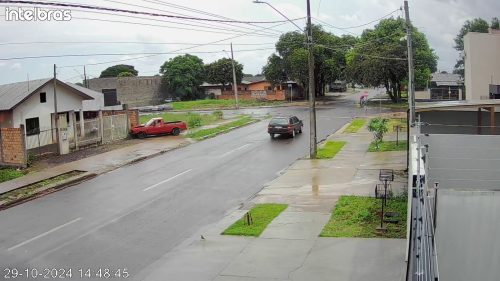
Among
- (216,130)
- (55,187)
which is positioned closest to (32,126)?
(55,187)

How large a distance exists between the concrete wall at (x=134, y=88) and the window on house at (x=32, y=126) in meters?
52.4

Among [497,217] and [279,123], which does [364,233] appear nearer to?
[497,217]

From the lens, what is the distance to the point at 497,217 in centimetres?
1032

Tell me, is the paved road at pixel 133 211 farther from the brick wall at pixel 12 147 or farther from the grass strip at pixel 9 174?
the brick wall at pixel 12 147

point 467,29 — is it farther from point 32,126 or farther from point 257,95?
point 32,126

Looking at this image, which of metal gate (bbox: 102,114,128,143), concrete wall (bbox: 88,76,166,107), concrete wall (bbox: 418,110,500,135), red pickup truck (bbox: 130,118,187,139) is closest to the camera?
concrete wall (bbox: 418,110,500,135)

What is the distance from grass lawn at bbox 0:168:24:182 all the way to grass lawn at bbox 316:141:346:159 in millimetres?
13797

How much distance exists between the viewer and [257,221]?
14.4m

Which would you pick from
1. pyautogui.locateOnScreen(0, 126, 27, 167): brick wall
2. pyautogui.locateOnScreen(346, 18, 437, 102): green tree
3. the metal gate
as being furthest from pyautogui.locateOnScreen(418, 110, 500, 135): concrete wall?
pyautogui.locateOnScreen(346, 18, 437, 102): green tree

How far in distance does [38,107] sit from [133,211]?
53.4 ft

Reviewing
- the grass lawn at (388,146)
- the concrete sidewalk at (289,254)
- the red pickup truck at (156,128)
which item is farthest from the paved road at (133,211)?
the red pickup truck at (156,128)

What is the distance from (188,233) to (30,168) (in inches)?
544

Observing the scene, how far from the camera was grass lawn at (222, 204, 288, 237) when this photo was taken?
1345cm

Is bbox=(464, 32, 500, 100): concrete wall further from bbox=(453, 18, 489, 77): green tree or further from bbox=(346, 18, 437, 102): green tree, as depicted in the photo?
bbox=(453, 18, 489, 77): green tree
